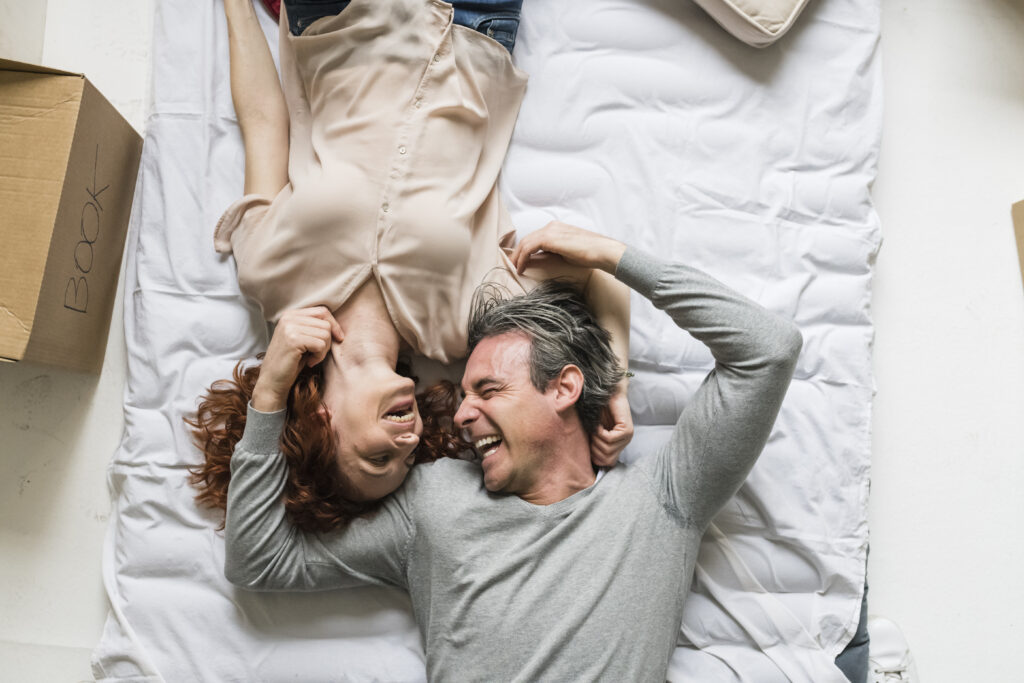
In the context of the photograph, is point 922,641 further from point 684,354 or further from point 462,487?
point 462,487

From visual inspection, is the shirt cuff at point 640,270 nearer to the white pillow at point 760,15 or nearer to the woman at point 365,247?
the woman at point 365,247

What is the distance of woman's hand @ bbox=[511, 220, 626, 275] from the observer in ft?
4.81

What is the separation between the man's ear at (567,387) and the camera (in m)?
1.43

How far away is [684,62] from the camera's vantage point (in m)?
1.75

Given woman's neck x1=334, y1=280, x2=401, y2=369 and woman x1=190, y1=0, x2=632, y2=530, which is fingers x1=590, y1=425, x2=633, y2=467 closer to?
woman x1=190, y1=0, x2=632, y2=530

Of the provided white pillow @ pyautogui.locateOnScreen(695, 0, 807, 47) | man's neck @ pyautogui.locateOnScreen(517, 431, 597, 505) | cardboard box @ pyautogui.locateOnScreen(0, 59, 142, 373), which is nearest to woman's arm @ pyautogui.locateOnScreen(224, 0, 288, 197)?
cardboard box @ pyautogui.locateOnScreen(0, 59, 142, 373)

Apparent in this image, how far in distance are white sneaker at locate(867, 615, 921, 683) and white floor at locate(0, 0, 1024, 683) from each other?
0.05 m

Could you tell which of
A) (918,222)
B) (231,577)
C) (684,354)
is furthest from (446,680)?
(918,222)

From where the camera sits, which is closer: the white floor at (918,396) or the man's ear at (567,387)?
the man's ear at (567,387)

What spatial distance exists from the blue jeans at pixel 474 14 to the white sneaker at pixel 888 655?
57.1 inches

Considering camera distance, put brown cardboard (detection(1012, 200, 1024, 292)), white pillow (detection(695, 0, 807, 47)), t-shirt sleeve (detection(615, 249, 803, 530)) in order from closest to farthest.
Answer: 1. t-shirt sleeve (detection(615, 249, 803, 530))
2. white pillow (detection(695, 0, 807, 47))
3. brown cardboard (detection(1012, 200, 1024, 292))

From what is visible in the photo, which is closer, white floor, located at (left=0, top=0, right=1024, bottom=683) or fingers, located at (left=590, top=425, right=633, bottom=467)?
fingers, located at (left=590, top=425, right=633, bottom=467)

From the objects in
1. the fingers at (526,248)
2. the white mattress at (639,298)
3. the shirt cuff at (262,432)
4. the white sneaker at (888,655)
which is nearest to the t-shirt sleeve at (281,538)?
the shirt cuff at (262,432)

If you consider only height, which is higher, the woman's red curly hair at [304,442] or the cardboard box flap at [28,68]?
the cardboard box flap at [28,68]
